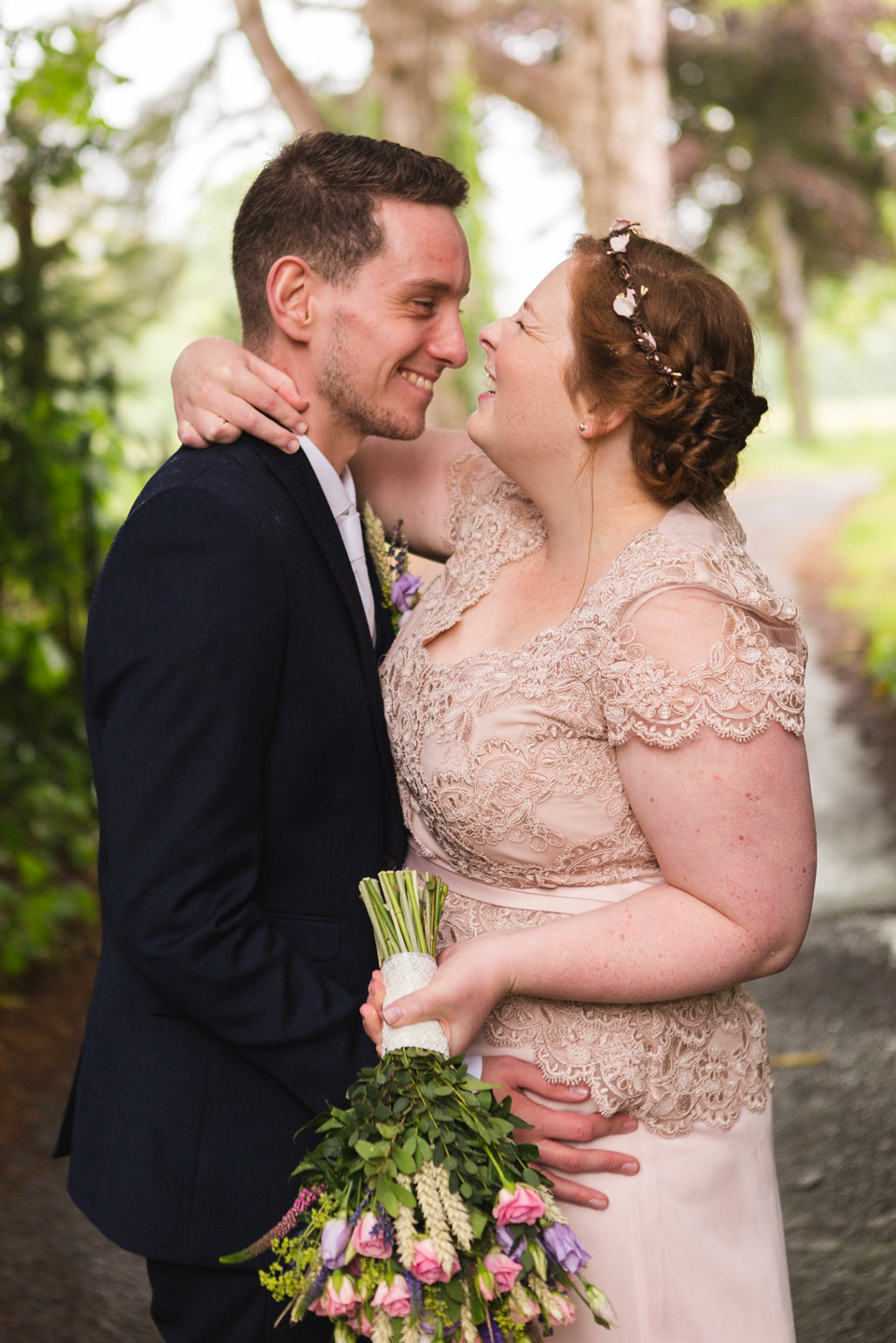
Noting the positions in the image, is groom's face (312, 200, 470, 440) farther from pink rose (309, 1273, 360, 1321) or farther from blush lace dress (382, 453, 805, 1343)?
pink rose (309, 1273, 360, 1321)

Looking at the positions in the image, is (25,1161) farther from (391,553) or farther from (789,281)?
(789,281)

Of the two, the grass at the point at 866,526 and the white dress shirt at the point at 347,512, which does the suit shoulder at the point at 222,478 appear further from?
the grass at the point at 866,526

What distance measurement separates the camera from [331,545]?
93.0 inches

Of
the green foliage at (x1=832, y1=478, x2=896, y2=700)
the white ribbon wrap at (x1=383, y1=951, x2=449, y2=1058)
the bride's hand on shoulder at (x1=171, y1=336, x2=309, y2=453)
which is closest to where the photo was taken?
the white ribbon wrap at (x1=383, y1=951, x2=449, y2=1058)

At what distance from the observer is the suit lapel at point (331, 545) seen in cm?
233

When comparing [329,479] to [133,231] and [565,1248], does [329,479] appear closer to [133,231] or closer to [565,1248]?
[565,1248]

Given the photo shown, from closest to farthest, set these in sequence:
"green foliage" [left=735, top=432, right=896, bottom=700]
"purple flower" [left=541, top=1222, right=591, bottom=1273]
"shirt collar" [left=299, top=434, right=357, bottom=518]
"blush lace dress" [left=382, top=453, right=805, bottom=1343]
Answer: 1. "purple flower" [left=541, top=1222, right=591, bottom=1273]
2. "blush lace dress" [left=382, top=453, right=805, bottom=1343]
3. "shirt collar" [left=299, top=434, right=357, bottom=518]
4. "green foliage" [left=735, top=432, right=896, bottom=700]

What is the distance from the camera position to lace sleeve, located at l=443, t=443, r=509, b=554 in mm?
2861

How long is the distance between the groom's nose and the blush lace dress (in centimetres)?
62

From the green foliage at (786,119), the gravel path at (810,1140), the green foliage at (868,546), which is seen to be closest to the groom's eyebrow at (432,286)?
the gravel path at (810,1140)

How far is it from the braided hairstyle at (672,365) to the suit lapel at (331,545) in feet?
1.60

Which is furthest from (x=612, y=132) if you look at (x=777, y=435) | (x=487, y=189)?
(x=777, y=435)

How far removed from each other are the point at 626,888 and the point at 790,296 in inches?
940

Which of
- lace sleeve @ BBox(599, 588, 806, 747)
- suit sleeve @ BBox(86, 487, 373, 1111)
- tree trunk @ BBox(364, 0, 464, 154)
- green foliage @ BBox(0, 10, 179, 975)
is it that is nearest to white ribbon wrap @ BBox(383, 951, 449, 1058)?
suit sleeve @ BBox(86, 487, 373, 1111)
